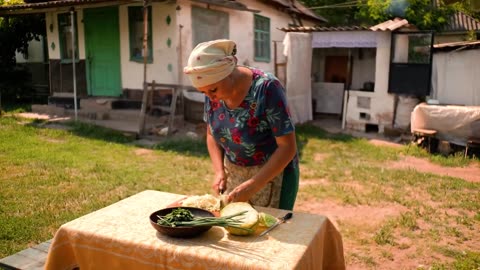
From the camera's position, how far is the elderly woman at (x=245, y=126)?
2.22m

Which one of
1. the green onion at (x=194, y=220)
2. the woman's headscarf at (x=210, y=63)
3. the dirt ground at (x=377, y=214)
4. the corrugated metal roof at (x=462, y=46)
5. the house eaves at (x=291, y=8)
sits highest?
the house eaves at (x=291, y=8)

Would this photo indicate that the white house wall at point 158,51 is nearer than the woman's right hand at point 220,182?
No

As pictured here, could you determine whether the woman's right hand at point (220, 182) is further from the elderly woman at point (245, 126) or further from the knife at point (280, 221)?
the knife at point (280, 221)

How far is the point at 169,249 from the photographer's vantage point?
193cm

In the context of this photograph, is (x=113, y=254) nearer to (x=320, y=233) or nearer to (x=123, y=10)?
(x=320, y=233)

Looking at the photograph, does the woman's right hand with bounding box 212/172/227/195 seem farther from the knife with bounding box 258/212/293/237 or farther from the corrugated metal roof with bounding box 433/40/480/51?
the corrugated metal roof with bounding box 433/40/480/51

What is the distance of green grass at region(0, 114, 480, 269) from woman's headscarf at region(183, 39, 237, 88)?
264cm

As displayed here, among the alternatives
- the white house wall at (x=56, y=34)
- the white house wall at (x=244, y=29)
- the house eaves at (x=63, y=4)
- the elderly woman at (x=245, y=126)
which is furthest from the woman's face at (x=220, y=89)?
the white house wall at (x=56, y=34)

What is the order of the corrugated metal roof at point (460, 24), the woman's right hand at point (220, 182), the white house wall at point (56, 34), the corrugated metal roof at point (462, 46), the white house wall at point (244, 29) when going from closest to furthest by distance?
1. the woman's right hand at point (220, 182)
2. the corrugated metal roof at point (462, 46)
3. the white house wall at point (244, 29)
4. the white house wall at point (56, 34)
5. the corrugated metal roof at point (460, 24)

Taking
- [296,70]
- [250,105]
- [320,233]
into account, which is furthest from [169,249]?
[296,70]

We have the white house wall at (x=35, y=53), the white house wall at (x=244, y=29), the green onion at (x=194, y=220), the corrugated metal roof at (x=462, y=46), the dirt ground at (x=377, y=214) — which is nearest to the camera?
the green onion at (x=194, y=220)

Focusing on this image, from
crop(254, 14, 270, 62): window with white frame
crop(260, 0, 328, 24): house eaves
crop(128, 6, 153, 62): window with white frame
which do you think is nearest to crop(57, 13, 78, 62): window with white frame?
crop(128, 6, 153, 62): window with white frame

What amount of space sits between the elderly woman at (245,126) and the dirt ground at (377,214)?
5.70ft

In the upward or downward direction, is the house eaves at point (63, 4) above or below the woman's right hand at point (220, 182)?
above
